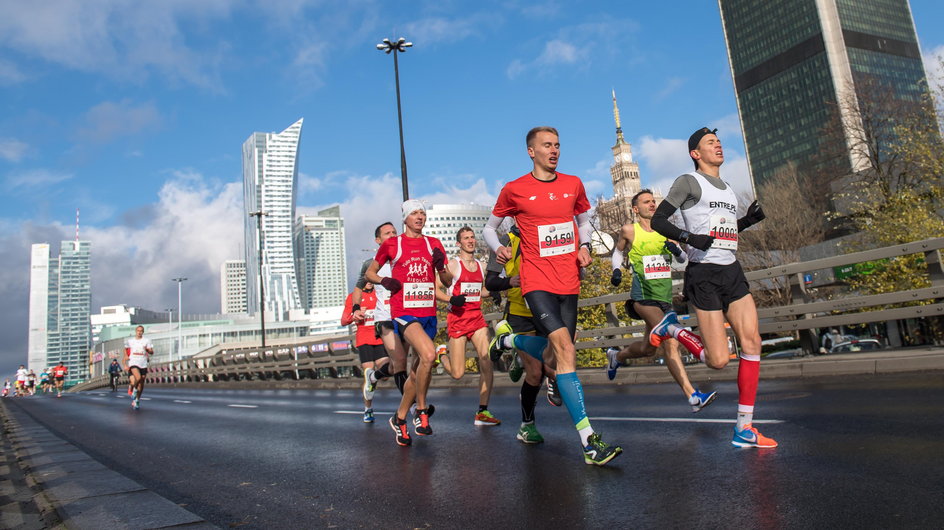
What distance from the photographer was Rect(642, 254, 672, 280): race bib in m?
7.20

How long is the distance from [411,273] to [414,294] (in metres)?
0.22

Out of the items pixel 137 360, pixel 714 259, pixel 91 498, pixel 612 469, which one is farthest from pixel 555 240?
pixel 137 360

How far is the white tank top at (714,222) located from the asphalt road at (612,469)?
130cm

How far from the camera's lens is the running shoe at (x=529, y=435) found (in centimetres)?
552

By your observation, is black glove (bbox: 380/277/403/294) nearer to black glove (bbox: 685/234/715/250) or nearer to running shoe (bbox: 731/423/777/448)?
black glove (bbox: 685/234/715/250)

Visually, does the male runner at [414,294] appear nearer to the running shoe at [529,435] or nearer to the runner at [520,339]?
the runner at [520,339]

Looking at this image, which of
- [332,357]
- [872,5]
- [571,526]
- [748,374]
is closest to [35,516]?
[571,526]

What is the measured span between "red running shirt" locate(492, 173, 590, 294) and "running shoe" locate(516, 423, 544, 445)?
129cm

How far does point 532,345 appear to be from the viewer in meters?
5.38

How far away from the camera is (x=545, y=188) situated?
16.9 ft

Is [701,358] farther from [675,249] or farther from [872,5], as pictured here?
[872,5]

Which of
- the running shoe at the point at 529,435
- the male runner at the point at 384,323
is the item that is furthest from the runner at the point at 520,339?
the male runner at the point at 384,323

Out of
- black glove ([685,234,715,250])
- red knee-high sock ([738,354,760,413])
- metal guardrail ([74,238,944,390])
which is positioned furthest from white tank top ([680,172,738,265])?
metal guardrail ([74,238,944,390])

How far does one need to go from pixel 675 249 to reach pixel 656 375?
19.1 ft
